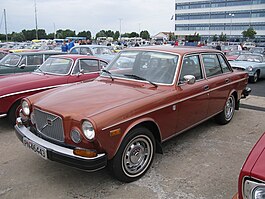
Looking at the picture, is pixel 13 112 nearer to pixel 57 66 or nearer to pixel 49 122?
pixel 57 66

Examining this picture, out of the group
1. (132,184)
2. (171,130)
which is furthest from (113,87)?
(132,184)

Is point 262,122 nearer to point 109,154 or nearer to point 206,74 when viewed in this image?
point 206,74

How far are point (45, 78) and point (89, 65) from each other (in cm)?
145

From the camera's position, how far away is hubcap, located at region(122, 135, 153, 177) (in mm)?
3436

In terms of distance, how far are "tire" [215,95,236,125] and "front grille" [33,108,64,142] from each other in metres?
3.73

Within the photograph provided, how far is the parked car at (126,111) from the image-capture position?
3068mm

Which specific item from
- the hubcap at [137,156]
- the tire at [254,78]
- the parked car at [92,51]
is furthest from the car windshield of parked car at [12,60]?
the tire at [254,78]

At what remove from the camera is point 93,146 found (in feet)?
9.98

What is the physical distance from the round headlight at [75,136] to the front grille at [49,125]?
0.19m

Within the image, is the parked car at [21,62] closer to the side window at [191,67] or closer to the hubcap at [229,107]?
the side window at [191,67]

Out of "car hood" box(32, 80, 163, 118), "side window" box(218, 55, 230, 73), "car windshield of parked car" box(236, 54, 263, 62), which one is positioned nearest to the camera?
"car hood" box(32, 80, 163, 118)

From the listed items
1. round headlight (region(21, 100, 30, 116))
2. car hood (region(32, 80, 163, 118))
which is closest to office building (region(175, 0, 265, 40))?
car hood (region(32, 80, 163, 118))

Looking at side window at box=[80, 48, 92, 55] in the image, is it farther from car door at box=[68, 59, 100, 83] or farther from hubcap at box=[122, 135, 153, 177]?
hubcap at box=[122, 135, 153, 177]

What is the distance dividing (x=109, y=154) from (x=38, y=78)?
363 centimetres
